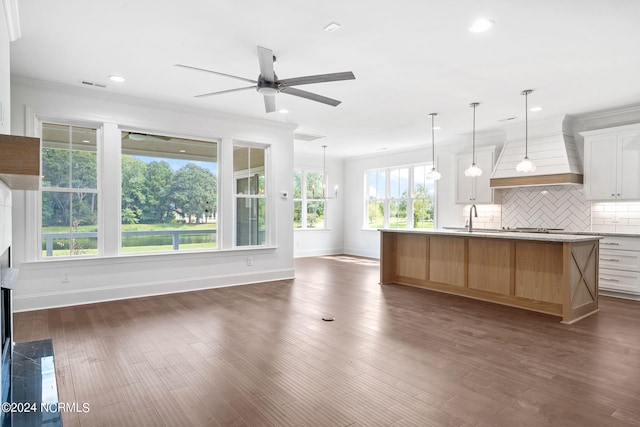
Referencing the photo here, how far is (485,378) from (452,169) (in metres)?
6.26

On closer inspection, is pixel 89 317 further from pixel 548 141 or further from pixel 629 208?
pixel 629 208

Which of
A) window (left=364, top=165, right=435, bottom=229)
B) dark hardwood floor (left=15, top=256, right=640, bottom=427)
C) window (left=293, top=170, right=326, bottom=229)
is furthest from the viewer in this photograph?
window (left=293, top=170, right=326, bottom=229)

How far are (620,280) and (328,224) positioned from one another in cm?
690

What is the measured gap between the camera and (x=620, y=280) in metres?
5.52

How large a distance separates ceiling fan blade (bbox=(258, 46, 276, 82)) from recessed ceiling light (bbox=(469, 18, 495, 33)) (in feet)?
5.75

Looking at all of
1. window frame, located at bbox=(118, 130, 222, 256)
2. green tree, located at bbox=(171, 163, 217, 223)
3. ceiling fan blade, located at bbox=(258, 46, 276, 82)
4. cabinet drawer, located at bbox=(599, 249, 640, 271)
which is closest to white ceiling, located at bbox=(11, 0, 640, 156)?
ceiling fan blade, located at bbox=(258, 46, 276, 82)

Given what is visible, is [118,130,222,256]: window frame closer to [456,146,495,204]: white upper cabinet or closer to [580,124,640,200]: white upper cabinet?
[456,146,495,204]: white upper cabinet

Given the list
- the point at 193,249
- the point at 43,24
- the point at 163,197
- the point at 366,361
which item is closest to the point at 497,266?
the point at 366,361

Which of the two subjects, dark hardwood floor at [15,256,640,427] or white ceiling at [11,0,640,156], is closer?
dark hardwood floor at [15,256,640,427]

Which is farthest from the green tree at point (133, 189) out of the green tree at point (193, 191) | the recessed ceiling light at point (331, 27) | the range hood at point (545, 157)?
the range hood at point (545, 157)

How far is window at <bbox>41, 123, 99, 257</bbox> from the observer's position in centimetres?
482

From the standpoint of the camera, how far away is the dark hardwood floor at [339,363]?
7.51ft

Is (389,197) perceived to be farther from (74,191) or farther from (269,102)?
(74,191)

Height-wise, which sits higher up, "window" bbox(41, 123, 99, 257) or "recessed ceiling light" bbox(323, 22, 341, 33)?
"recessed ceiling light" bbox(323, 22, 341, 33)
